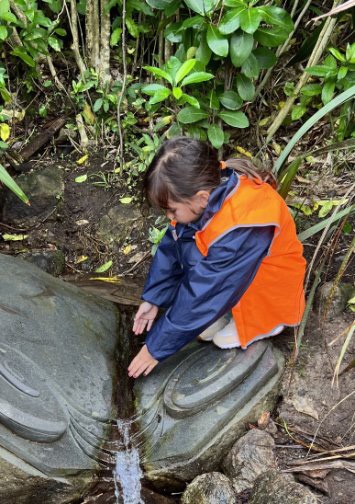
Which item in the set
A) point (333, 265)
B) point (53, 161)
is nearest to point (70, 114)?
point (53, 161)

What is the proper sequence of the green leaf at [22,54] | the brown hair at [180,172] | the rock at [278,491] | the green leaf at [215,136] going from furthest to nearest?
→ the green leaf at [22,54]
the green leaf at [215,136]
the brown hair at [180,172]
the rock at [278,491]

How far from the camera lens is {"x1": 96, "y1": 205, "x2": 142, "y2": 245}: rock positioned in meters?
3.49

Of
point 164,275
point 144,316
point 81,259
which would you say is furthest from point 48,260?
point 164,275

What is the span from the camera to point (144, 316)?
2553 millimetres

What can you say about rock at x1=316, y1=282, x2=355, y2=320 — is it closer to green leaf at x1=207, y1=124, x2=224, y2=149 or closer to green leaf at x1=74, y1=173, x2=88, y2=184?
green leaf at x1=207, y1=124, x2=224, y2=149

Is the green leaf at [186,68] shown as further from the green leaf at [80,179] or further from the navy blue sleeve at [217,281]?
the navy blue sleeve at [217,281]

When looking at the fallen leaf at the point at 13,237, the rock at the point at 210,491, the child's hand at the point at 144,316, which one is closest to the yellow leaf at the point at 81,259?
the fallen leaf at the point at 13,237

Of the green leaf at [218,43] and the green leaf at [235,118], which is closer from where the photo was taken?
the green leaf at [218,43]

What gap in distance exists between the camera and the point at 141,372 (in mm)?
2311

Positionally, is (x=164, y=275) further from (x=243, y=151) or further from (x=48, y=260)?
(x=243, y=151)

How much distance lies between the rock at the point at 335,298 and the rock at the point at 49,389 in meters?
0.98

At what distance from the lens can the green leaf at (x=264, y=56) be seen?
3012mm

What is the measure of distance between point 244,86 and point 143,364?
1.68m

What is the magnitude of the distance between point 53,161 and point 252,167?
2.04 m
